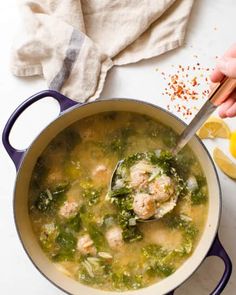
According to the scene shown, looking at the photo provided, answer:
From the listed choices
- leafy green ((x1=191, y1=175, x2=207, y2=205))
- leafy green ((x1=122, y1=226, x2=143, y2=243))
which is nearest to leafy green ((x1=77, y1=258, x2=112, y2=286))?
leafy green ((x1=122, y1=226, x2=143, y2=243))

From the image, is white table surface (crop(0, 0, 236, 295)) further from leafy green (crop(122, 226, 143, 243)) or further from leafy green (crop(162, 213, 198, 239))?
leafy green (crop(122, 226, 143, 243))

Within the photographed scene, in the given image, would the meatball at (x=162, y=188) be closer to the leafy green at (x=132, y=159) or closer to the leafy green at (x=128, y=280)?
the leafy green at (x=132, y=159)

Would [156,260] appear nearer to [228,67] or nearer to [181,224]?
[181,224]

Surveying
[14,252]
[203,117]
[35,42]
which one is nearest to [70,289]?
[14,252]

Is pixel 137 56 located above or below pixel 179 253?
above

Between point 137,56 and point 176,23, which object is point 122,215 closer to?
point 137,56

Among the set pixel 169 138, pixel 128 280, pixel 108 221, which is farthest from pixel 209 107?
pixel 128 280
